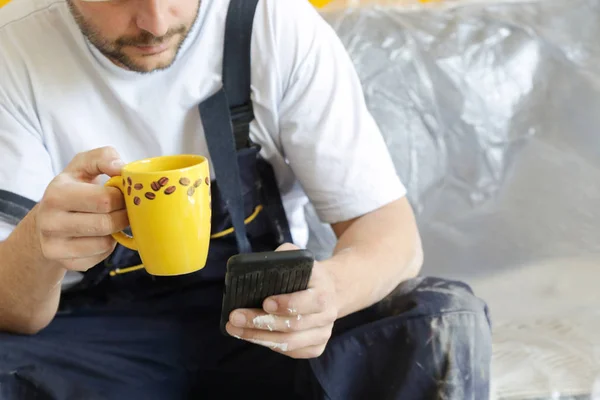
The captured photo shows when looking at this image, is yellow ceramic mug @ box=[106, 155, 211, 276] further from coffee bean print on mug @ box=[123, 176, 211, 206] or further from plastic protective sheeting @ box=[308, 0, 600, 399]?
plastic protective sheeting @ box=[308, 0, 600, 399]

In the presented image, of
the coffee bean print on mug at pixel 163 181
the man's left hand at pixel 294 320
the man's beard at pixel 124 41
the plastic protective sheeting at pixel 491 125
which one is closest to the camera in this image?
the coffee bean print on mug at pixel 163 181

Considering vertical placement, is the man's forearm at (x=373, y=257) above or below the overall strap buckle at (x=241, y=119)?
below

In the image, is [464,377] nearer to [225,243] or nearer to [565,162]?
[225,243]

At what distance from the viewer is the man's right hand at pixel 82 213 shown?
0.61 m

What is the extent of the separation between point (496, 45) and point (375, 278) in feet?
2.45

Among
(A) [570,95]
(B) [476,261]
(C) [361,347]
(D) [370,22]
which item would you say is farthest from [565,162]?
(C) [361,347]

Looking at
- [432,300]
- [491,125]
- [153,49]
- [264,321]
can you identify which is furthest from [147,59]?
[491,125]

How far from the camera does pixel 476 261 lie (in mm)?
1320

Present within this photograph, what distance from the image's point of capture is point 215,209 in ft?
3.00

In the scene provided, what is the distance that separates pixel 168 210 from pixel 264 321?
0.58ft

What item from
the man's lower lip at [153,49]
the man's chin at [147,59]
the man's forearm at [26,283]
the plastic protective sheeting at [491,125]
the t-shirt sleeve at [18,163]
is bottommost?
the plastic protective sheeting at [491,125]

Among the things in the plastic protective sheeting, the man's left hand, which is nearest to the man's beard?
the man's left hand

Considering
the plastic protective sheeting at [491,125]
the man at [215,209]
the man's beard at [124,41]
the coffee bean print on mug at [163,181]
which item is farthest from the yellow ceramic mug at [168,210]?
the plastic protective sheeting at [491,125]

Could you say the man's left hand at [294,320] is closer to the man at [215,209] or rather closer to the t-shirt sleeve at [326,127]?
the man at [215,209]
